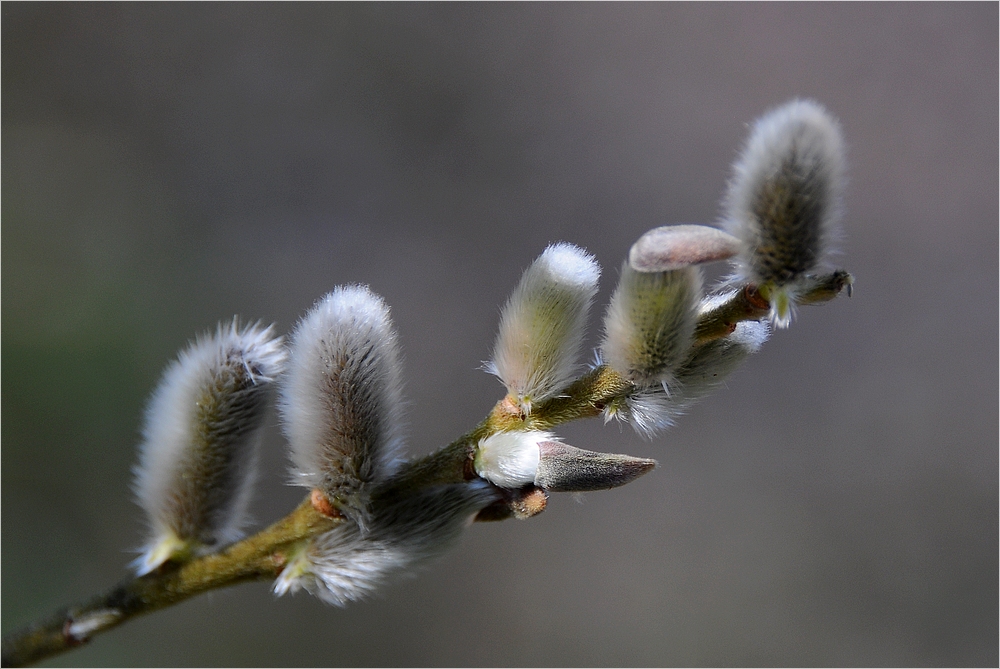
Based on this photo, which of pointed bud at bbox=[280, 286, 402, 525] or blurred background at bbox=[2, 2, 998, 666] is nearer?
pointed bud at bbox=[280, 286, 402, 525]

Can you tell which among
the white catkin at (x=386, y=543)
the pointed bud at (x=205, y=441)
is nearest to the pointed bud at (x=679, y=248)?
the white catkin at (x=386, y=543)

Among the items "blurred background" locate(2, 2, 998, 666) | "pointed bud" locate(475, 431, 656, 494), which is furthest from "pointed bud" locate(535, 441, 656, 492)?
"blurred background" locate(2, 2, 998, 666)

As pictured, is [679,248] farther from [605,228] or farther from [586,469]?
[605,228]

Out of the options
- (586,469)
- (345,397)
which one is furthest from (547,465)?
(345,397)

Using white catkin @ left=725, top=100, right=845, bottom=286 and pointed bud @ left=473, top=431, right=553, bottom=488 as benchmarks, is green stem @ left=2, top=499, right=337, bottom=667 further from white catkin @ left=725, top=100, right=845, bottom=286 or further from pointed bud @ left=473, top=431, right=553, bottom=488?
white catkin @ left=725, top=100, right=845, bottom=286

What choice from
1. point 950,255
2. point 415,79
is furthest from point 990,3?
point 415,79

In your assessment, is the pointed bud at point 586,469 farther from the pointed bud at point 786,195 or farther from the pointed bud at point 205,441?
the pointed bud at point 205,441
